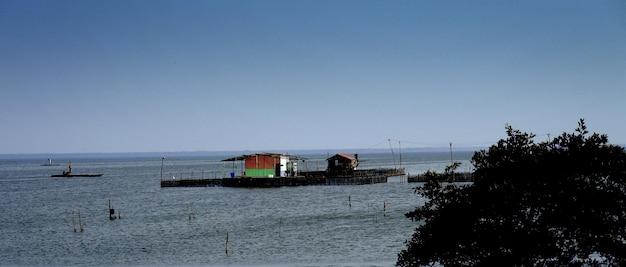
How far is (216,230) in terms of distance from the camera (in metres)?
52.2

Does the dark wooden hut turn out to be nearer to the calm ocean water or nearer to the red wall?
the red wall

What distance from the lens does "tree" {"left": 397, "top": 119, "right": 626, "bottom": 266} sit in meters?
16.0

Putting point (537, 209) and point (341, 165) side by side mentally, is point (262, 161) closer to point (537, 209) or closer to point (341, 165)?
point (341, 165)

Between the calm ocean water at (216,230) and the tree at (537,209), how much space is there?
1884 centimetres

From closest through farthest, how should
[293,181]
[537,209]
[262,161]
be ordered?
[537,209], [293,181], [262,161]

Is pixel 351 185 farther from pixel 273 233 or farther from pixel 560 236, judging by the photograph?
pixel 560 236

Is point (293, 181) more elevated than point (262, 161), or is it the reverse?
point (262, 161)

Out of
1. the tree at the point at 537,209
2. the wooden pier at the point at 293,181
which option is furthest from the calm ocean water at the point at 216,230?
the tree at the point at 537,209

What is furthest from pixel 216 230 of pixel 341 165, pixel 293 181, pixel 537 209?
pixel 341 165

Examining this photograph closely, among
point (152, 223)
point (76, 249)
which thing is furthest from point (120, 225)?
point (76, 249)

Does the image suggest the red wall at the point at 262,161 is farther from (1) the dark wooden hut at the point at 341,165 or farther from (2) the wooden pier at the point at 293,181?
(1) the dark wooden hut at the point at 341,165

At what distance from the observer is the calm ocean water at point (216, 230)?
130ft

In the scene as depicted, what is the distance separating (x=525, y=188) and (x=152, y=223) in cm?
4821

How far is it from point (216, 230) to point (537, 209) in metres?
39.1
